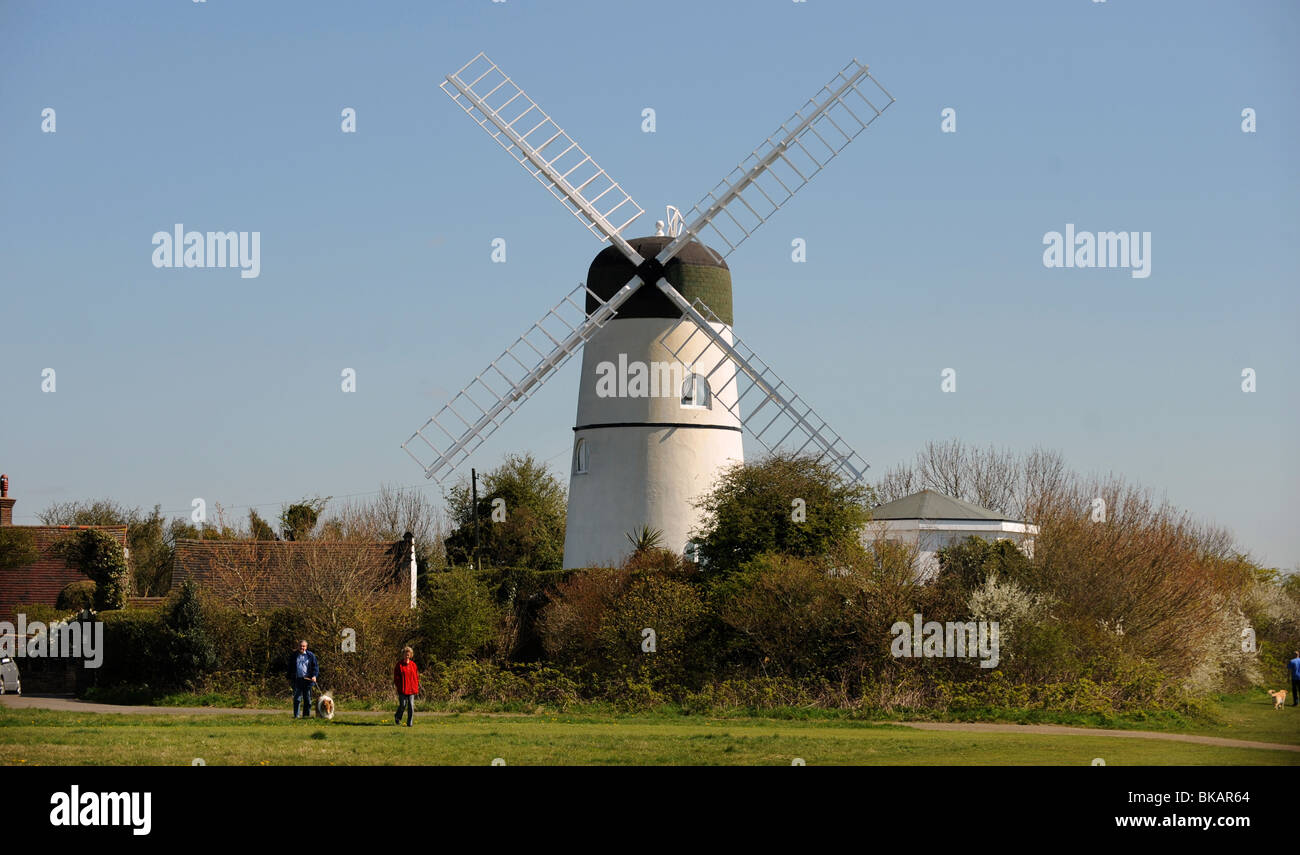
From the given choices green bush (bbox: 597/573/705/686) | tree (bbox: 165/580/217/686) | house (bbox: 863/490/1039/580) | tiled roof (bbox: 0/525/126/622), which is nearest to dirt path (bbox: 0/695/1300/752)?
tree (bbox: 165/580/217/686)

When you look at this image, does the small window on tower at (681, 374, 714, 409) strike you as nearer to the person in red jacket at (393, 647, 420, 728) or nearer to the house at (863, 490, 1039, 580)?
the house at (863, 490, 1039, 580)

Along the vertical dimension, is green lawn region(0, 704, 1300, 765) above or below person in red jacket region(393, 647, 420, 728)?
below

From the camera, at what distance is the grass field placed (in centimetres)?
1827

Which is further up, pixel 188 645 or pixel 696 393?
pixel 696 393

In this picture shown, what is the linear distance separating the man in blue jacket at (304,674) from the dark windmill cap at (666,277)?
13.7m

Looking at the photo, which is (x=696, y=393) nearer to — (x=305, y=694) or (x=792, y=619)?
(x=792, y=619)

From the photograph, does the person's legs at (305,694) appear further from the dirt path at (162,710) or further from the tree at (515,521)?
the tree at (515,521)

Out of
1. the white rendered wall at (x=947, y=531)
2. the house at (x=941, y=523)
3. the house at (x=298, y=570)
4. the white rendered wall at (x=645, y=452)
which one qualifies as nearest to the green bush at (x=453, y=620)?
the house at (x=298, y=570)

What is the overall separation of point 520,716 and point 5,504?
26.9 m

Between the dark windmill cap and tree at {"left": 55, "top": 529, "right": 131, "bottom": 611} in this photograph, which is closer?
tree at {"left": 55, "top": 529, "right": 131, "bottom": 611}

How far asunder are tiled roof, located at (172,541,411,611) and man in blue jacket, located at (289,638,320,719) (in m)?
6.46

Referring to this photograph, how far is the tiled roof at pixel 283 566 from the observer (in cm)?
3247

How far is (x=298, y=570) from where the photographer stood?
32.9 meters

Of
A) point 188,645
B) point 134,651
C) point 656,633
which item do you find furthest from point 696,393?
point 134,651
